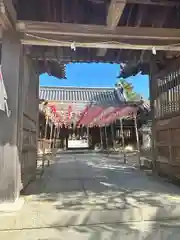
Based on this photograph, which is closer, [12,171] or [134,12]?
[12,171]

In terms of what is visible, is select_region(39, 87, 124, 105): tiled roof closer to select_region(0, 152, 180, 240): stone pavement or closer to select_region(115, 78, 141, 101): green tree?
select_region(115, 78, 141, 101): green tree

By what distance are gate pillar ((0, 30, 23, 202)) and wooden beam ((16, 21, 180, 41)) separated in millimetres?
339

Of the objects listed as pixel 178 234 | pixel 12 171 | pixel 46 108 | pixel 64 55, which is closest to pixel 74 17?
pixel 64 55

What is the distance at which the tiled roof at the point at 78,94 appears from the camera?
2567 centimetres

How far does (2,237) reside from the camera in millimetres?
3436

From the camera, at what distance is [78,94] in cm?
2769

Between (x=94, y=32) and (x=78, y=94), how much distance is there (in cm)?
2311

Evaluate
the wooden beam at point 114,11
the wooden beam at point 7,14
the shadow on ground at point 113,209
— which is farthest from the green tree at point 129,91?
the wooden beam at point 7,14

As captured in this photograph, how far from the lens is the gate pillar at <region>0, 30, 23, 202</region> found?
4.23 meters

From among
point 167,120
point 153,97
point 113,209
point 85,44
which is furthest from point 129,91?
point 113,209

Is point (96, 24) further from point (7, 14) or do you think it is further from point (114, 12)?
point (7, 14)

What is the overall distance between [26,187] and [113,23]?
3.82 metres

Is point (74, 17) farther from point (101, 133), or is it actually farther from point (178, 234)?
point (101, 133)

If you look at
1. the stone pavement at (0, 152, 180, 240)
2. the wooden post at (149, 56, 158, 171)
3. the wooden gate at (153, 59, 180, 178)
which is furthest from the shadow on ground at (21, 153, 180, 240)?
the wooden post at (149, 56, 158, 171)
